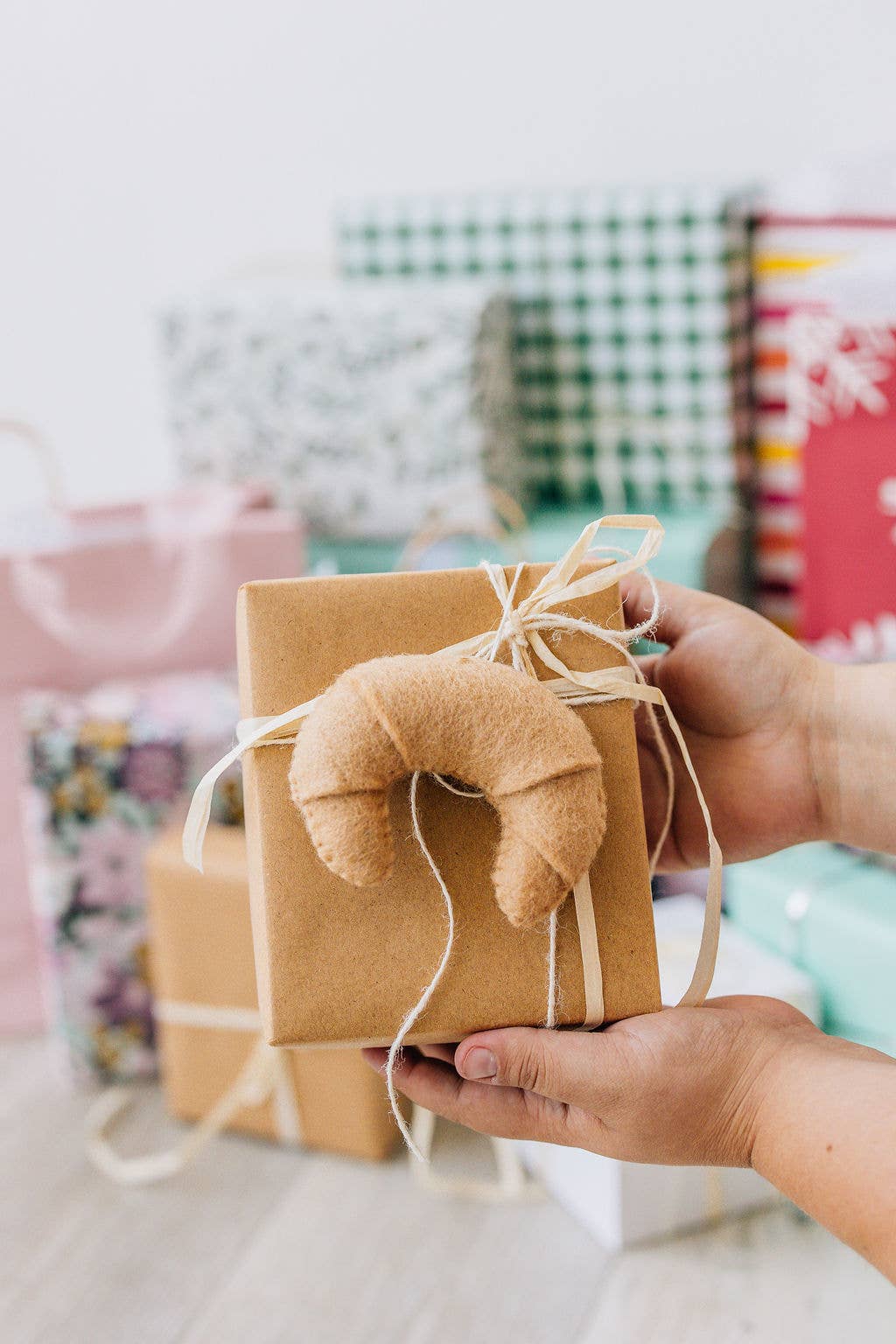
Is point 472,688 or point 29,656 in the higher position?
point 472,688

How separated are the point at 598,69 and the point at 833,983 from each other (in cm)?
113

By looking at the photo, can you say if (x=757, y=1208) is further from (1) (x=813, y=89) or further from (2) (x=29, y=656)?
(1) (x=813, y=89)

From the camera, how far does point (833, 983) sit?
1096 mm

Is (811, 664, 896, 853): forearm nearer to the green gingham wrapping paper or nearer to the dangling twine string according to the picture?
the dangling twine string

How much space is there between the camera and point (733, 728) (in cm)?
79

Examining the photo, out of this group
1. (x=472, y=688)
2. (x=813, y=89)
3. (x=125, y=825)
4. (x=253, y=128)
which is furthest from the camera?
(x=253, y=128)

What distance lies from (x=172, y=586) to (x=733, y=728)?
0.74 meters

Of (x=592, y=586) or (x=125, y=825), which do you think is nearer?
(x=592, y=586)

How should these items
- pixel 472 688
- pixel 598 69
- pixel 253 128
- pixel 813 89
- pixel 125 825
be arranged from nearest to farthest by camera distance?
pixel 472 688 → pixel 125 825 → pixel 813 89 → pixel 598 69 → pixel 253 128

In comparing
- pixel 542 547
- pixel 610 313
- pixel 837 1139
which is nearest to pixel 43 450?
pixel 542 547

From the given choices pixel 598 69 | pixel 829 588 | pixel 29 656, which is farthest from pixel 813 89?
pixel 29 656

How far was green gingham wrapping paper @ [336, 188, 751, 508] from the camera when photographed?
1.44m

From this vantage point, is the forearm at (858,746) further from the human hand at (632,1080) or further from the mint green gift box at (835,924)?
the mint green gift box at (835,924)

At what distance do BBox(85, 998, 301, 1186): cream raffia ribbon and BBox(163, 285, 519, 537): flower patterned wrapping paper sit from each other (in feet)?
2.04
